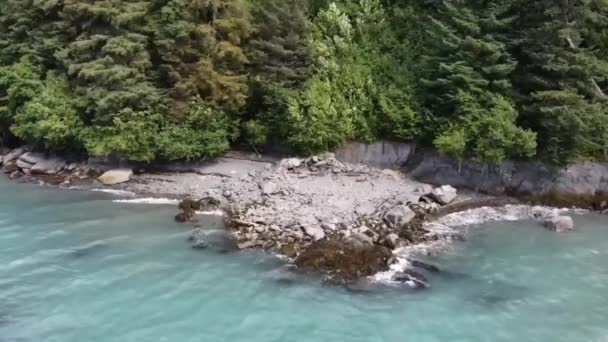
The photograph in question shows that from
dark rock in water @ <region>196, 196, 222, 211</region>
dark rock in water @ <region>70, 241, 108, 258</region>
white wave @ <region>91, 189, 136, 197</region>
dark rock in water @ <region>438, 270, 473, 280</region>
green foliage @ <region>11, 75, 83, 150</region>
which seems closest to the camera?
dark rock in water @ <region>438, 270, 473, 280</region>

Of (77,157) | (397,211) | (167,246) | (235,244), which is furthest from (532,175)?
(77,157)

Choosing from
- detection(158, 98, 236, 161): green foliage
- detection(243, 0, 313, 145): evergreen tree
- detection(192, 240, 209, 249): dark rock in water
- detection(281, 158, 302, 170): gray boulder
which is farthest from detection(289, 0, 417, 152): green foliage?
detection(192, 240, 209, 249): dark rock in water

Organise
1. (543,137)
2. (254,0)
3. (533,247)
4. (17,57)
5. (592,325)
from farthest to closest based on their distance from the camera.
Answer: (17,57), (254,0), (543,137), (533,247), (592,325)

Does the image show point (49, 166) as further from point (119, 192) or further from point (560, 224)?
point (560, 224)

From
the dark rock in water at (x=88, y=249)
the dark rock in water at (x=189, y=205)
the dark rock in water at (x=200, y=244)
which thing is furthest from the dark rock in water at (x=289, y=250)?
the dark rock in water at (x=88, y=249)

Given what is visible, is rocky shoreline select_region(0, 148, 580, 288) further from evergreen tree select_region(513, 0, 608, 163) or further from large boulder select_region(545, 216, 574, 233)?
evergreen tree select_region(513, 0, 608, 163)

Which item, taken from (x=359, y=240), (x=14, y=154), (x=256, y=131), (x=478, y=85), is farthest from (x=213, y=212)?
(x=14, y=154)

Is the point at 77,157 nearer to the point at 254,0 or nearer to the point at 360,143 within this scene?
the point at 254,0
